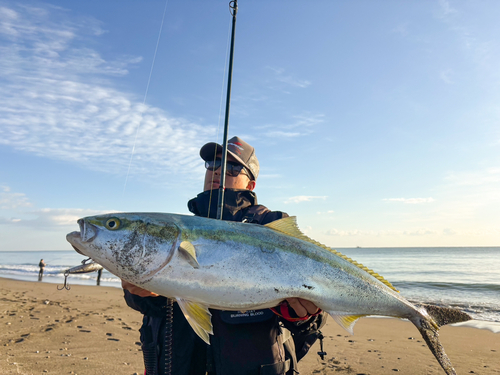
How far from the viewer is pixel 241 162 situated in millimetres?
4039

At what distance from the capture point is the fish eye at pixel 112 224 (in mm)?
2202

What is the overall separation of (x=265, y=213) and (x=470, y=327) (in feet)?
31.8

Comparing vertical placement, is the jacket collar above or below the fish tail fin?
above

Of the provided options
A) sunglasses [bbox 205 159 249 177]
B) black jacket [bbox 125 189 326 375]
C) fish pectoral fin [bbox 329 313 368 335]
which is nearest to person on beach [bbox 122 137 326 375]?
black jacket [bbox 125 189 326 375]

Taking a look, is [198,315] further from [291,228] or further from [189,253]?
[291,228]

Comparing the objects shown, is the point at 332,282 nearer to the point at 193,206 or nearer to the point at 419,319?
the point at 419,319

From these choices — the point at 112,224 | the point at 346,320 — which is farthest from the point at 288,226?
the point at 112,224

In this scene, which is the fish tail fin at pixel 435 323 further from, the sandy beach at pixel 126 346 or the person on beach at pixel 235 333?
the sandy beach at pixel 126 346

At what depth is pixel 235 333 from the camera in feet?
9.55

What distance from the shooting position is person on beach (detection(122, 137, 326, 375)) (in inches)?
110

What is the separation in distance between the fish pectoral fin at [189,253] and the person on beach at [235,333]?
2.42 ft

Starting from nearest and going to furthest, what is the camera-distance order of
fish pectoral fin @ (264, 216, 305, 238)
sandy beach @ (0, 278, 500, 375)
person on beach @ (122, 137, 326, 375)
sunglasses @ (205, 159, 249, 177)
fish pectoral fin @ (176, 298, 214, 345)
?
1. fish pectoral fin @ (176, 298, 214, 345)
2. fish pectoral fin @ (264, 216, 305, 238)
3. person on beach @ (122, 137, 326, 375)
4. sunglasses @ (205, 159, 249, 177)
5. sandy beach @ (0, 278, 500, 375)

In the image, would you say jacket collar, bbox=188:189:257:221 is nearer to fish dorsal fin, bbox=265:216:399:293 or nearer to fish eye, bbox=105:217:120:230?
fish dorsal fin, bbox=265:216:399:293

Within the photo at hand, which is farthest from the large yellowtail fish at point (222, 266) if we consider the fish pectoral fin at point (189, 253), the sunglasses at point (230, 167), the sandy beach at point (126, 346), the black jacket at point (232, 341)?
the sandy beach at point (126, 346)
